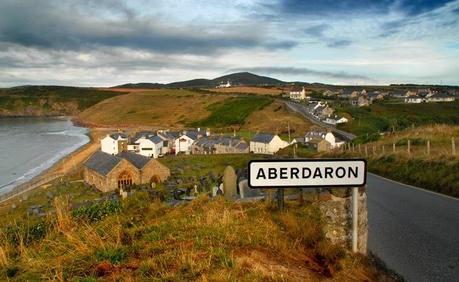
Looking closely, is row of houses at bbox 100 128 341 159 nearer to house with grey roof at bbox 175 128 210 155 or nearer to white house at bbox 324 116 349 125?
house with grey roof at bbox 175 128 210 155

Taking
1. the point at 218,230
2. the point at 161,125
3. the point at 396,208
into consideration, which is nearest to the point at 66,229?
the point at 218,230

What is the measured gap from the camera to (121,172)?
4941cm

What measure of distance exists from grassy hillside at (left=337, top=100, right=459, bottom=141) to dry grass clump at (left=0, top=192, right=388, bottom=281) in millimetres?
77731

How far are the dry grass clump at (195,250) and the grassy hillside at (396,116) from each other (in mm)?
77731

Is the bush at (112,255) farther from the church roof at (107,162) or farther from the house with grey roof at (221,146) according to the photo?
the house with grey roof at (221,146)

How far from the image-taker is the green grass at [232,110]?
135 m

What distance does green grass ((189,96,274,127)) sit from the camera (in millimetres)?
134875

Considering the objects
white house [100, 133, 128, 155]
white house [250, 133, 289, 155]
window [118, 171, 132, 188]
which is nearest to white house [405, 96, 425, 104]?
white house [250, 133, 289, 155]

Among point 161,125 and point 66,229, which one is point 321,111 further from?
point 66,229

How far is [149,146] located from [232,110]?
68598mm

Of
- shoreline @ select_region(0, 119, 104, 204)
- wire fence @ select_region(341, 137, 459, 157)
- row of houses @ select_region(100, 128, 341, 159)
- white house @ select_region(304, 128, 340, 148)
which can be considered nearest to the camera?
wire fence @ select_region(341, 137, 459, 157)

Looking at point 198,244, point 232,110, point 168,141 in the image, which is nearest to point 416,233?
point 198,244

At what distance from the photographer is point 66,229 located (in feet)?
23.3

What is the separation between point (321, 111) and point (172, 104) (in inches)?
3244
